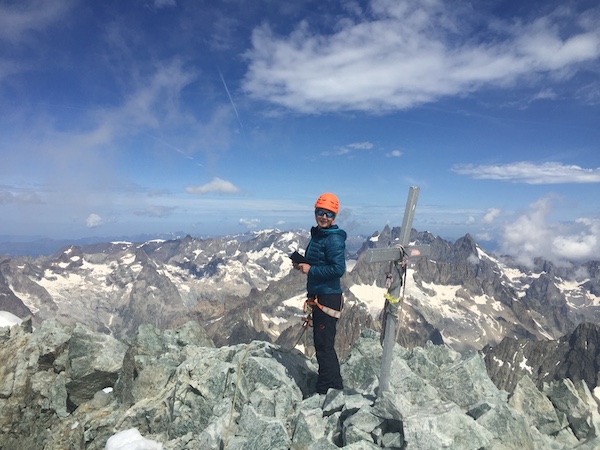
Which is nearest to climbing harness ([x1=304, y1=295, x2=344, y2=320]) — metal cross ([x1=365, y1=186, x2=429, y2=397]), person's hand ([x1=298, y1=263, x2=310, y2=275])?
person's hand ([x1=298, y1=263, x2=310, y2=275])

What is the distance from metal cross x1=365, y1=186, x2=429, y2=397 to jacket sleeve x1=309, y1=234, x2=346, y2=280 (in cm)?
157

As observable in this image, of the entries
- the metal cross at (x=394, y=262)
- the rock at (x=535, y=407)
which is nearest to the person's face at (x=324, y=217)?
the metal cross at (x=394, y=262)

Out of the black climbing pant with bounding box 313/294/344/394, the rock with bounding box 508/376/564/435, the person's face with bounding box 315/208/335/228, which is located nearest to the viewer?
the person's face with bounding box 315/208/335/228

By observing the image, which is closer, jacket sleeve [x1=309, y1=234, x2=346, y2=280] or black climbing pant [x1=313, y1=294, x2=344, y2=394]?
jacket sleeve [x1=309, y1=234, x2=346, y2=280]

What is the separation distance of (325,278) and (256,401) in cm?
397

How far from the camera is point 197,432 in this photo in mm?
10289

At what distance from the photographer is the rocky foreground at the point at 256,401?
342 inches

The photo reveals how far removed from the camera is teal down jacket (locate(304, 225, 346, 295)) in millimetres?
10308

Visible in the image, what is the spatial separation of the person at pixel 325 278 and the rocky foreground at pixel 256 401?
93cm

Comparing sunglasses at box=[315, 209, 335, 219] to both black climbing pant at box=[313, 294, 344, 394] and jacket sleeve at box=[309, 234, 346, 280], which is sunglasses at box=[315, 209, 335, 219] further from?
black climbing pant at box=[313, 294, 344, 394]

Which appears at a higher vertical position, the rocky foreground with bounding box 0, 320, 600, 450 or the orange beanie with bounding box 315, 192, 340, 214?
the orange beanie with bounding box 315, 192, 340, 214

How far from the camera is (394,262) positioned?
364 inches

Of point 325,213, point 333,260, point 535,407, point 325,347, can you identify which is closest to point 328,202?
point 325,213

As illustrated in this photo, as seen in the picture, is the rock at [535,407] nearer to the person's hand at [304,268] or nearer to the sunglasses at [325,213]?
the person's hand at [304,268]
